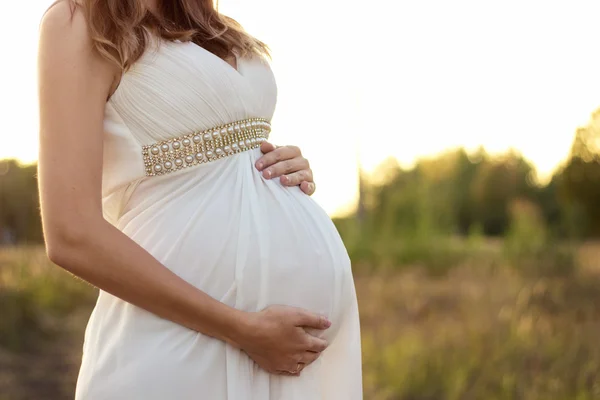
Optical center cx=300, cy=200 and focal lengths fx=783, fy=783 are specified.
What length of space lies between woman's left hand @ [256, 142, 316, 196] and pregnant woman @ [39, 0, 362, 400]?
0.4 inches

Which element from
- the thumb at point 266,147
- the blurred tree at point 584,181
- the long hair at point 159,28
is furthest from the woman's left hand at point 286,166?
the blurred tree at point 584,181

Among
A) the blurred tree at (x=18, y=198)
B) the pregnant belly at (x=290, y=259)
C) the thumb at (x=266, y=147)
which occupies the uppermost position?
the thumb at (x=266, y=147)

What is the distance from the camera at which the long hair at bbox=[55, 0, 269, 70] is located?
1.69 metres

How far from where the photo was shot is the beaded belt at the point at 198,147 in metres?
1.77

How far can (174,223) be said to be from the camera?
1.75 metres

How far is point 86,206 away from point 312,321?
554 mm

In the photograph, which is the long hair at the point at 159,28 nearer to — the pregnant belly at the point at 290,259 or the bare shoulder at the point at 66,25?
the bare shoulder at the point at 66,25

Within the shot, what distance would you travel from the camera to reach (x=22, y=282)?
8.09 meters

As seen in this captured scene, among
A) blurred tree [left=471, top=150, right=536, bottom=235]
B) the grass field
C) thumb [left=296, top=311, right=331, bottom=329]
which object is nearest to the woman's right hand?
thumb [left=296, top=311, right=331, bottom=329]

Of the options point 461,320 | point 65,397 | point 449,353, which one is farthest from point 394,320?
point 65,397

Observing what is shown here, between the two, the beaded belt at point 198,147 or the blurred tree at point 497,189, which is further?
the blurred tree at point 497,189

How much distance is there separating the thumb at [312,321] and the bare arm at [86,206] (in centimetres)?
7

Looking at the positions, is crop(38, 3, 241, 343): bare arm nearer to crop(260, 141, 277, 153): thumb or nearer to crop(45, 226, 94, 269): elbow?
crop(45, 226, 94, 269): elbow

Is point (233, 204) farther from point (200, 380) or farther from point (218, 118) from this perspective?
point (200, 380)
